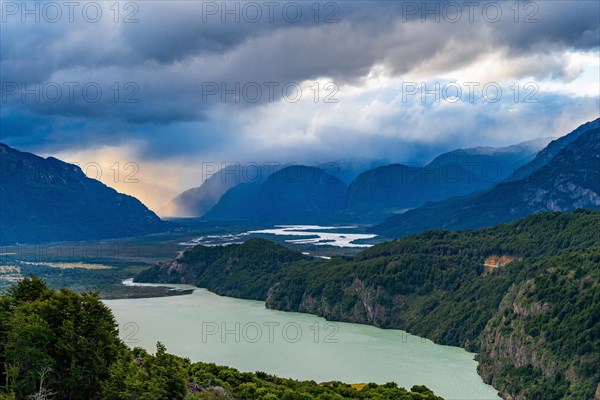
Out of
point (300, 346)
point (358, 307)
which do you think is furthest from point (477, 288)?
point (300, 346)

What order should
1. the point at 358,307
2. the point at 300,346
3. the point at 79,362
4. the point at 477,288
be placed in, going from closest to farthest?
the point at 79,362 < the point at 300,346 < the point at 477,288 < the point at 358,307

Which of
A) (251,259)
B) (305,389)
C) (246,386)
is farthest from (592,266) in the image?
(251,259)

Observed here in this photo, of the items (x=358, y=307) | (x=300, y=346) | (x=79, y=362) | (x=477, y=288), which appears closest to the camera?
(x=79, y=362)

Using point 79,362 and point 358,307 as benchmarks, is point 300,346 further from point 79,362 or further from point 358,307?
point 79,362

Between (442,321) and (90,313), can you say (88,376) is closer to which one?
(90,313)

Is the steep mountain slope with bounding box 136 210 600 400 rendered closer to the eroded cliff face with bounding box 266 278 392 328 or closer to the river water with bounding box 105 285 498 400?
the eroded cliff face with bounding box 266 278 392 328

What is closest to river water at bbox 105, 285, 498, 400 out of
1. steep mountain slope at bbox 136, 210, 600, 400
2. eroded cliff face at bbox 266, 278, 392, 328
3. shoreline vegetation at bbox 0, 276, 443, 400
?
eroded cliff face at bbox 266, 278, 392, 328
